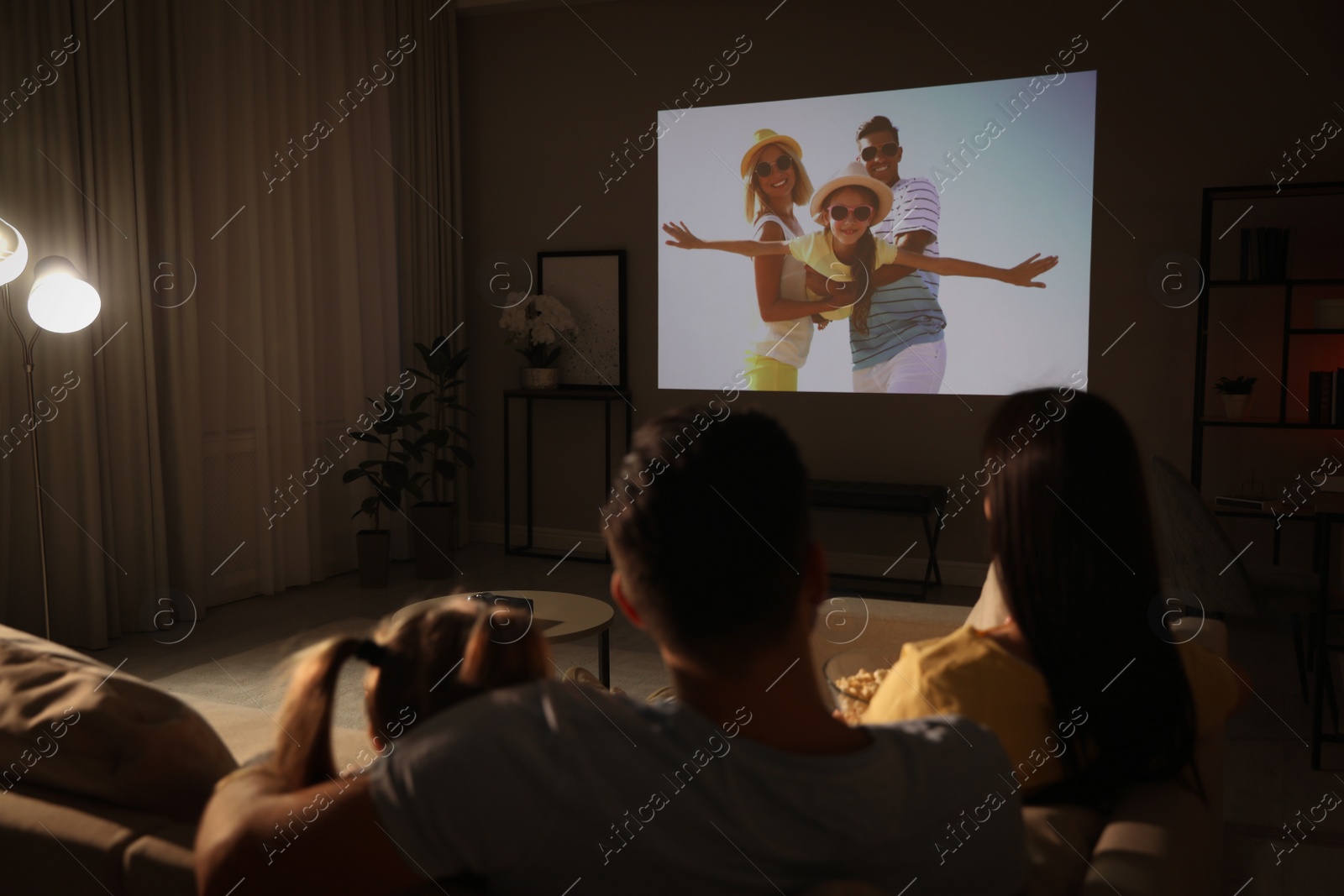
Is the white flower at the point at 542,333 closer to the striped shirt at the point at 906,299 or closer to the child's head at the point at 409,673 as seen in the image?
the striped shirt at the point at 906,299

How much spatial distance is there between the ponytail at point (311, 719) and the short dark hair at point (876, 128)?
13.9 ft

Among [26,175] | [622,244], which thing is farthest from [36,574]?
[622,244]

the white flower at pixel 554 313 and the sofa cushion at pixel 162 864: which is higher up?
the white flower at pixel 554 313

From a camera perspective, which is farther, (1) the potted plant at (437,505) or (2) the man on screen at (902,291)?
(1) the potted plant at (437,505)

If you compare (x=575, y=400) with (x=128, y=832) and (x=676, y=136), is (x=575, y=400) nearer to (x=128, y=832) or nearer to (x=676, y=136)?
(x=676, y=136)

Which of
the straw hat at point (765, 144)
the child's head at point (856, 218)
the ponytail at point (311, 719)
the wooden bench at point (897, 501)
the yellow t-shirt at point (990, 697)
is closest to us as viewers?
the ponytail at point (311, 719)

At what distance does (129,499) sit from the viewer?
374 cm

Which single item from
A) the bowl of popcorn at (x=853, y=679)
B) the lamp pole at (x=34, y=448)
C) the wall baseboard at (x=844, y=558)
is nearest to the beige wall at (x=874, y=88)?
the wall baseboard at (x=844, y=558)

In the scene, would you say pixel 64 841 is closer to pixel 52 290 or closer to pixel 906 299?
pixel 52 290

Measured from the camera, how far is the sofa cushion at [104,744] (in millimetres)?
952

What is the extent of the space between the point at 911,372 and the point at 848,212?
0.80 m

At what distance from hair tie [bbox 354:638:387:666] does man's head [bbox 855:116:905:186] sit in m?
4.20

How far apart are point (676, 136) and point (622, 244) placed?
595mm

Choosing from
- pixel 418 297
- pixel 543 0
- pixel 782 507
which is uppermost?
pixel 543 0
